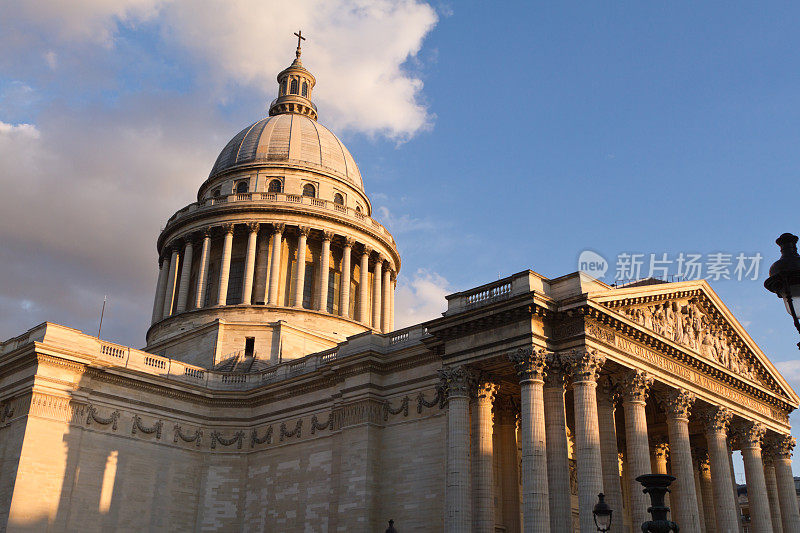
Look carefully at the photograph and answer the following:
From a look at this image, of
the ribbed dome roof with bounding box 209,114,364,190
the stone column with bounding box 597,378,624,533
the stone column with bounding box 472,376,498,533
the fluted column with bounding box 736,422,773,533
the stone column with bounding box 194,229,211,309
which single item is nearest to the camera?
the stone column with bounding box 597,378,624,533

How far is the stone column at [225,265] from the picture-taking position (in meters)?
55.3

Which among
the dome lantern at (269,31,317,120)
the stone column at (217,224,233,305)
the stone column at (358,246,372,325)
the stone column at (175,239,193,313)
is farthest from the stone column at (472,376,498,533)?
the dome lantern at (269,31,317,120)

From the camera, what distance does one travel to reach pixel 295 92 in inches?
2864

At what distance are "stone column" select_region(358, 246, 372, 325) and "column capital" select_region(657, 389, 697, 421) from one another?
2561 centimetres

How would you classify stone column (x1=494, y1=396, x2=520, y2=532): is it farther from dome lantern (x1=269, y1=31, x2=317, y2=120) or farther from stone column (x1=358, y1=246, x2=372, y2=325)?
dome lantern (x1=269, y1=31, x2=317, y2=120)

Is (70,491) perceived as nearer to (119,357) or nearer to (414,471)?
(119,357)

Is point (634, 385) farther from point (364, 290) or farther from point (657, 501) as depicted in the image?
point (364, 290)

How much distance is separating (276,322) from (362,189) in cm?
1856

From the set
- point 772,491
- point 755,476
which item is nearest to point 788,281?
point 755,476

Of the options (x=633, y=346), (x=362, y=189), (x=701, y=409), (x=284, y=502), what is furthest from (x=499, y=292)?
(x=362, y=189)

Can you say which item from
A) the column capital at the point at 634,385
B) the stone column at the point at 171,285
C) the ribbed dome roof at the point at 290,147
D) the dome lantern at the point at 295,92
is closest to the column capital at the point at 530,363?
the column capital at the point at 634,385

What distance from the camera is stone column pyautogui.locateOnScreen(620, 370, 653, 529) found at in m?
33.5

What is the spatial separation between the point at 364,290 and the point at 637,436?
28.4m

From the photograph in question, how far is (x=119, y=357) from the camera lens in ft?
142
